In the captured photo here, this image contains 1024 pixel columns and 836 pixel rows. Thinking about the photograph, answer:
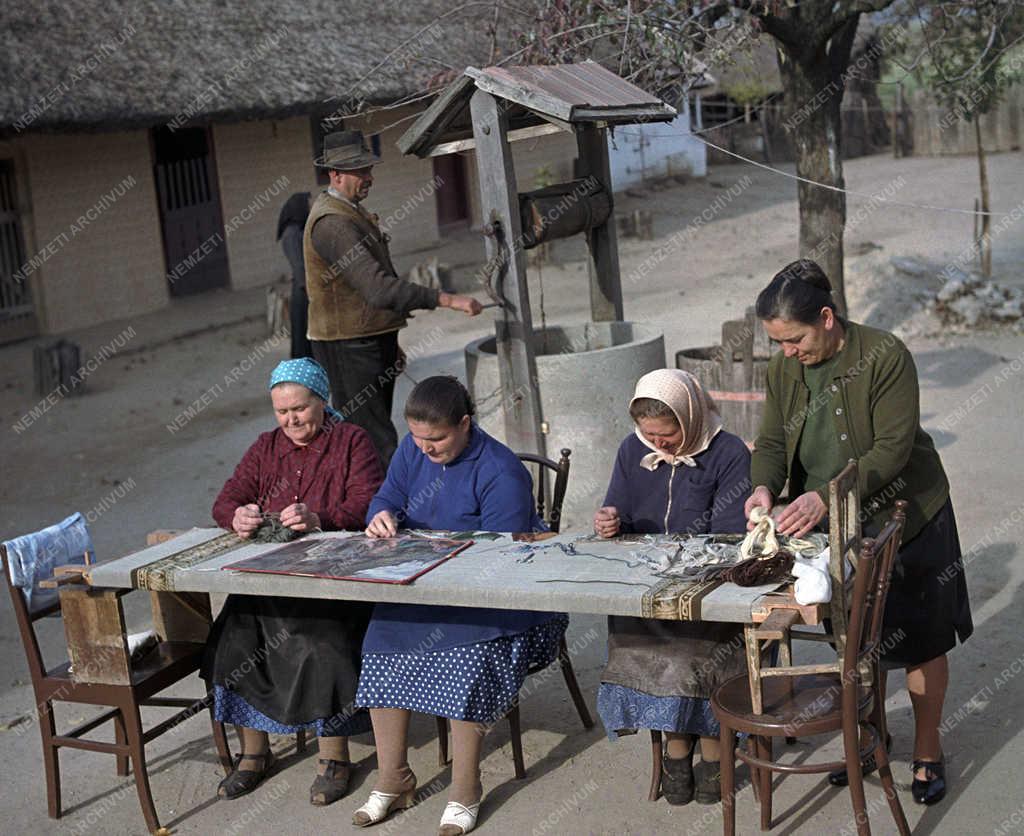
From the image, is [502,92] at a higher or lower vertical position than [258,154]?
lower

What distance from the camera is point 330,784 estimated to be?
426 cm

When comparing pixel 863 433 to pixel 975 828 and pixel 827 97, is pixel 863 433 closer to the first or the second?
pixel 975 828

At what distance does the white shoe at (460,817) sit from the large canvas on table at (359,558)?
81 cm

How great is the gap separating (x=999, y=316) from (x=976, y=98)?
7.85 feet

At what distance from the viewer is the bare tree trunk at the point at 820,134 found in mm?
8688

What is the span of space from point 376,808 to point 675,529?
1.31 meters

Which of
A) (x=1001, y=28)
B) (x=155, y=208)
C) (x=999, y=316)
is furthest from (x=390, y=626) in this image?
(x=155, y=208)

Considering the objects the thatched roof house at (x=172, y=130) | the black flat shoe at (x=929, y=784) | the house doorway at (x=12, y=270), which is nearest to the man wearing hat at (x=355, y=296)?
the black flat shoe at (x=929, y=784)

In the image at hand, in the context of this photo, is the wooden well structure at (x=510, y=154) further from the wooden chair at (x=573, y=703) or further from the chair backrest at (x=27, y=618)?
the chair backrest at (x=27, y=618)

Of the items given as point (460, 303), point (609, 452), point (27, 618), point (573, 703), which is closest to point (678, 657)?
point (573, 703)

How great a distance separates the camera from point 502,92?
5.68 metres

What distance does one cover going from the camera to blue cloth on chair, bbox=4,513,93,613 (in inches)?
165

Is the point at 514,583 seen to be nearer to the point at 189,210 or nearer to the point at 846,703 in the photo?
the point at 846,703

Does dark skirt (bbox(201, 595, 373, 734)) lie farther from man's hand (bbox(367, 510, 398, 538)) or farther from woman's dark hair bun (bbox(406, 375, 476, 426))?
woman's dark hair bun (bbox(406, 375, 476, 426))
